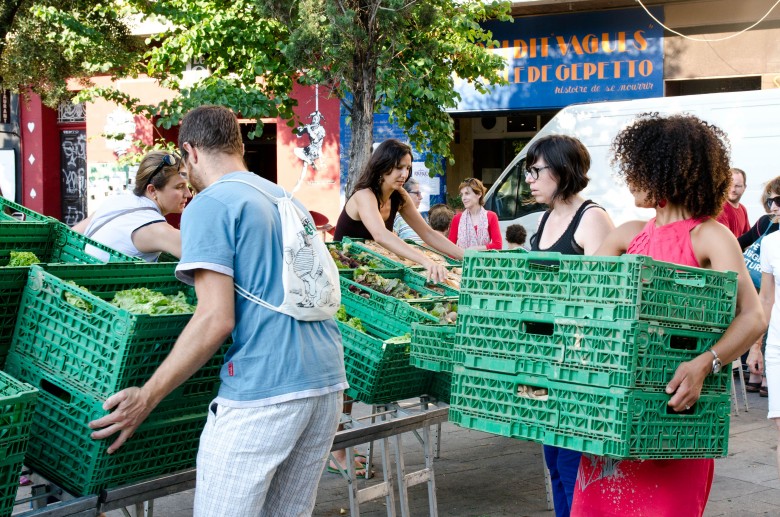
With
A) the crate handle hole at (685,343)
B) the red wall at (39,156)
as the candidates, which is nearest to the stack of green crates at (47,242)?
the crate handle hole at (685,343)

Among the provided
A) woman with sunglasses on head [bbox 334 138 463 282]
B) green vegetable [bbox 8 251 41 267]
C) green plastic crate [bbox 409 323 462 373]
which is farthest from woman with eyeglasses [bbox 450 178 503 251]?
green vegetable [bbox 8 251 41 267]

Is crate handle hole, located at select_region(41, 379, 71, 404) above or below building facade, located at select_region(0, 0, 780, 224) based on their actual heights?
below

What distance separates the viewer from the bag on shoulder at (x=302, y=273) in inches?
115

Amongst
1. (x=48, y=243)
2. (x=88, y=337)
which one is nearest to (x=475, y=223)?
(x=48, y=243)

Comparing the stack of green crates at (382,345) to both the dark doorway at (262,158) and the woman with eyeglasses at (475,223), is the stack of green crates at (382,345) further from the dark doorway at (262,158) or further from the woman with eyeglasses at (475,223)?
the dark doorway at (262,158)

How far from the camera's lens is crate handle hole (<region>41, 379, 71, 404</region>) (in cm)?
327

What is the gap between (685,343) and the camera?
Answer: 9.43 ft

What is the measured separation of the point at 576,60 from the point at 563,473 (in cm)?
1276

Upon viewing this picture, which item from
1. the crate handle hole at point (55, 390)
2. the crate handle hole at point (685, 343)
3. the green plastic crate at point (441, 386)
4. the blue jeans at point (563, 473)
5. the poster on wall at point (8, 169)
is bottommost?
the blue jeans at point (563, 473)

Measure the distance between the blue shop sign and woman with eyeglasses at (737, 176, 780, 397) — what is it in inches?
256

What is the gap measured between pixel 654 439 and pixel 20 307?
2204 millimetres

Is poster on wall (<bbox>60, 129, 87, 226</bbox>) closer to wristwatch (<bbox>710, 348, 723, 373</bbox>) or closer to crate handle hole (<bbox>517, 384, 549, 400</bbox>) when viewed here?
crate handle hole (<bbox>517, 384, 549, 400</bbox>)

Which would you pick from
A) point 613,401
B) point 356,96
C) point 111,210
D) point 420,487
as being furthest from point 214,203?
point 356,96

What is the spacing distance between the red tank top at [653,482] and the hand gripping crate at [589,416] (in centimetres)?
12
